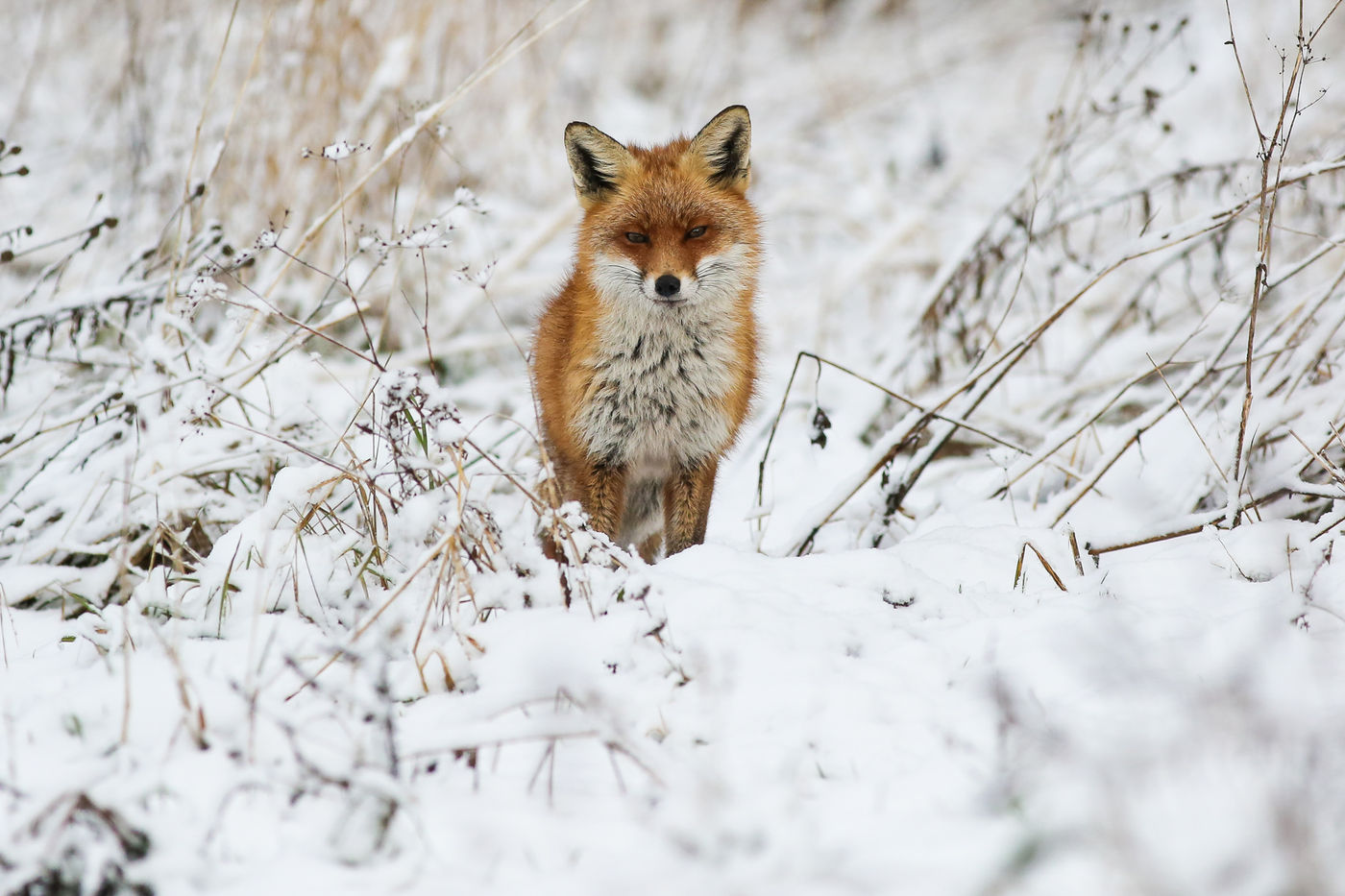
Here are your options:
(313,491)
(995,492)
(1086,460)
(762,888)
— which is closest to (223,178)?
(313,491)

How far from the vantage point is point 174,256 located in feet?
12.2

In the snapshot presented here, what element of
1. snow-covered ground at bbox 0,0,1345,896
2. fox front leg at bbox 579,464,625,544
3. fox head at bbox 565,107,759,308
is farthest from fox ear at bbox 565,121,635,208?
fox front leg at bbox 579,464,625,544

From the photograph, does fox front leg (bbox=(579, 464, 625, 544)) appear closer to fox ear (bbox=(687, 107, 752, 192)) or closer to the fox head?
the fox head

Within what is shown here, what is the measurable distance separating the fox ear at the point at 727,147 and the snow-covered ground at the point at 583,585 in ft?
2.63

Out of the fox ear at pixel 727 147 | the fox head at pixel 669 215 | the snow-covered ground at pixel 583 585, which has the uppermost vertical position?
the fox ear at pixel 727 147

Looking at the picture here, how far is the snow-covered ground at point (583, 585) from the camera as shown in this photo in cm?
163

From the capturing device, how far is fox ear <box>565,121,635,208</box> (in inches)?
141

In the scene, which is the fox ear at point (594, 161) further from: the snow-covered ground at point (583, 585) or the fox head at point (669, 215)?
the snow-covered ground at point (583, 585)

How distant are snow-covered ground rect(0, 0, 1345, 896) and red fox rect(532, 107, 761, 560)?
0.88ft

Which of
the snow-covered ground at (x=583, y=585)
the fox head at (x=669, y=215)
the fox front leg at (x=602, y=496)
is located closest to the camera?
the snow-covered ground at (x=583, y=585)

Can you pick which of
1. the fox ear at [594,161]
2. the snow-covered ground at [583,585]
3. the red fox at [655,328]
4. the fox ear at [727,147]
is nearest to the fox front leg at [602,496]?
the red fox at [655,328]

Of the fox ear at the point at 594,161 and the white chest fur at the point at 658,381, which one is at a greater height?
the fox ear at the point at 594,161

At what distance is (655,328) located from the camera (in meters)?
3.46

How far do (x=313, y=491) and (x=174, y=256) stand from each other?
54.3 inches
